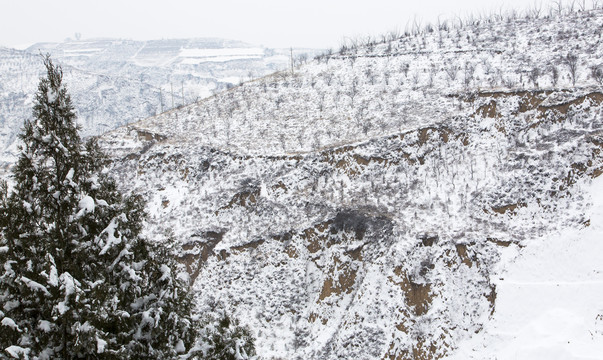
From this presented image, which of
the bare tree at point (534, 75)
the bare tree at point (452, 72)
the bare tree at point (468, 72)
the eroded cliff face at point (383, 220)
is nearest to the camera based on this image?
the eroded cliff face at point (383, 220)

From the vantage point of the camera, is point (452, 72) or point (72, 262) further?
point (452, 72)

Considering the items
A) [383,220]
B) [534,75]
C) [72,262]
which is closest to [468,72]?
[534,75]

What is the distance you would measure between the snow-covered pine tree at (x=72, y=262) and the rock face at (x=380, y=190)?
14862 millimetres

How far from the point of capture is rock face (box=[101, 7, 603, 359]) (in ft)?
68.9

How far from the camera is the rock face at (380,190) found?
68.9 ft

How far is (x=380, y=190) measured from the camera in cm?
A: 2641

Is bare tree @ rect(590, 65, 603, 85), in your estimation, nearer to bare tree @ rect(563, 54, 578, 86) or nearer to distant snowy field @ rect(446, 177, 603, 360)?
bare tree @ rect(563, 54, 578, 86)

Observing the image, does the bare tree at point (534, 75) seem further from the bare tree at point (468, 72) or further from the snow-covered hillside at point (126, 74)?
the snow-covered hillside at point (126, 74)

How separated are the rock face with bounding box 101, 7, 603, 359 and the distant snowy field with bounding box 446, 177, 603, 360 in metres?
0.53

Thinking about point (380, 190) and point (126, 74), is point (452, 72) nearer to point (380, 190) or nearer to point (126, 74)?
point (380, 190)

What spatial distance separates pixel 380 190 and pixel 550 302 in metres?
10.3

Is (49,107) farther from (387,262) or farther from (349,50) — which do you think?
(349,50)

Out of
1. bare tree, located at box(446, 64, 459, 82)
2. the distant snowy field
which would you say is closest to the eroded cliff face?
the distant snowy field

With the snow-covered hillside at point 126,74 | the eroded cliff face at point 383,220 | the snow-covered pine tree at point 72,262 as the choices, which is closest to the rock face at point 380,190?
the eroded cliff face at point 383,220
